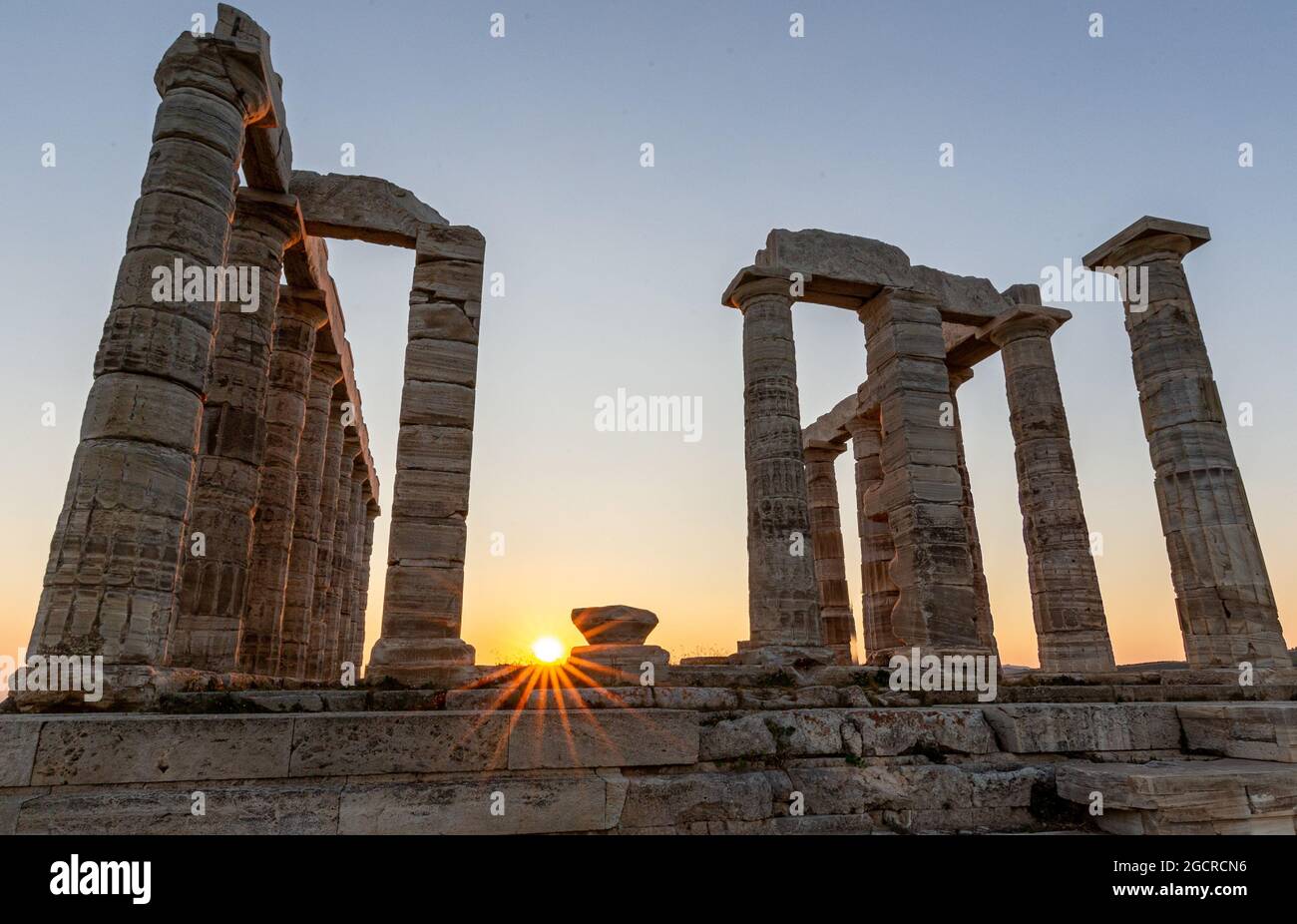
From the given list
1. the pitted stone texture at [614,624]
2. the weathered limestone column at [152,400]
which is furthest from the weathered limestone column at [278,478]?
the pitted stone texture at [614,624]

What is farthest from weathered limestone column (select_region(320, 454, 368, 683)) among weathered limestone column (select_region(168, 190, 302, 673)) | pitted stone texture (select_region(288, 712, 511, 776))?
pitted stone texture (select_region(288, 712, 511, 776))

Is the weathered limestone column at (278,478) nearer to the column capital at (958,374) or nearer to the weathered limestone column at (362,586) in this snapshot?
the weathered limestone column at (362,586)

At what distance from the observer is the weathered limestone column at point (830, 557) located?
76.1ft

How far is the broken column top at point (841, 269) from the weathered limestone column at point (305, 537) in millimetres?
11107

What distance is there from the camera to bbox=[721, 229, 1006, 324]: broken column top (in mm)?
16266

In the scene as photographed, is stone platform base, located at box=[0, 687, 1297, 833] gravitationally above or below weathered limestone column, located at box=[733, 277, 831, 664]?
below

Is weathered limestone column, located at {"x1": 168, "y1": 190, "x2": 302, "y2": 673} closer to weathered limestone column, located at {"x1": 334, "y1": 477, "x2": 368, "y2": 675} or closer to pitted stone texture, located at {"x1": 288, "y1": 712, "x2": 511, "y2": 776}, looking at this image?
pitted stone texture, located at {"x1": 288, "y1": 712, "x2": 511, "y2": 776}

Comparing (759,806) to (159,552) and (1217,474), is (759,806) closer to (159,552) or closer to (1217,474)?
(159,552)

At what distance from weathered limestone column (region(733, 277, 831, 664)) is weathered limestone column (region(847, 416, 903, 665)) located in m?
6.44

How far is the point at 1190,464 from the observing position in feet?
47.9

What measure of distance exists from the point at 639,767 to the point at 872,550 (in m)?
17.0
